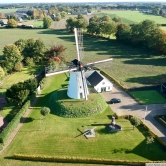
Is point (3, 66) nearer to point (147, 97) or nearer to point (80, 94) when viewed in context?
point (80, 94)

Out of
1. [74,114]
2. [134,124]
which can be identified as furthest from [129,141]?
[74,114]

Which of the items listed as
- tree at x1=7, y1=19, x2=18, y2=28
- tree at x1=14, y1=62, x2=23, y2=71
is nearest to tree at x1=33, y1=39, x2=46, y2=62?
tree at x1=14, y1=62, x2=23, y2=71

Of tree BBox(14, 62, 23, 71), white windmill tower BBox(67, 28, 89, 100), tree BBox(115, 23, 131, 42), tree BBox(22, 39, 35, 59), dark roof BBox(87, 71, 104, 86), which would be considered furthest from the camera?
tree BBox(115, 23, 131, 42)

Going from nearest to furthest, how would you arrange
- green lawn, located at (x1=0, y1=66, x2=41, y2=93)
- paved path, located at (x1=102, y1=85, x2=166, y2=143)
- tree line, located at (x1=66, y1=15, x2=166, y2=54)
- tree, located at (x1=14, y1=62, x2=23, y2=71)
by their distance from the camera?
paved path, located at (x1=102, y1=85, x2=166, y2=143)
green lawn, located at (x1=0, y1=66, x2=41, y2=93)
tree, located at (x1=14, y1=62, x2=23, y2=71)
tree line, located at (x1=66, y1=15, x2=166, y2=54)

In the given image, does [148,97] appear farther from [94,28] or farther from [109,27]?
[94,28]

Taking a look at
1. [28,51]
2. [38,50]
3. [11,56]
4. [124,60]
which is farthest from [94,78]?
[28,51]

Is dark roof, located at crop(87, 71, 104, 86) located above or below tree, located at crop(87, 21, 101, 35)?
below

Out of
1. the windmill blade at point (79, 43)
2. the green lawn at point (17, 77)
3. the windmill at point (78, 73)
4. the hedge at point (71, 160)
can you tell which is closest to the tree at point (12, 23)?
the green lawn at point (17, 77)

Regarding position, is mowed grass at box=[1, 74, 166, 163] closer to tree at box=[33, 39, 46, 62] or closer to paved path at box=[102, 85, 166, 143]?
paved path at box=[102, 85, 166, 143]
